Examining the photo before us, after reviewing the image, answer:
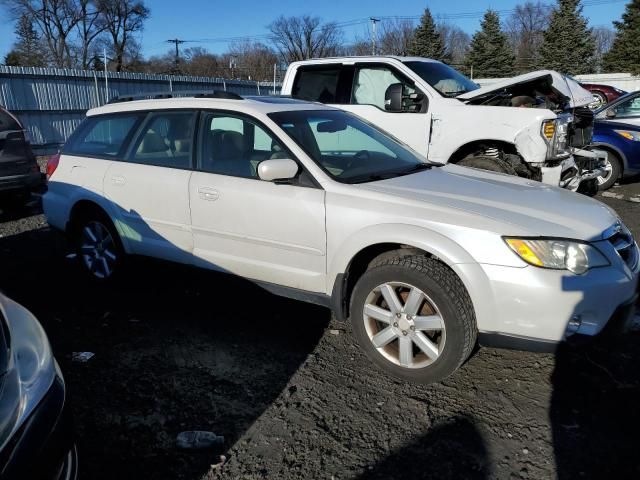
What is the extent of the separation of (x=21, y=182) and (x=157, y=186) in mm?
3964

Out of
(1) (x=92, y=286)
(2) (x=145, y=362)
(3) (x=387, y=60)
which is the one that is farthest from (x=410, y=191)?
(3) (x=387, y=60)

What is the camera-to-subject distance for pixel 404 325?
307 centimetres

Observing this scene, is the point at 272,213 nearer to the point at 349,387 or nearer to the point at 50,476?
the point at 349,387

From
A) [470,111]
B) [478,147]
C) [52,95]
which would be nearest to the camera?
[470,111]

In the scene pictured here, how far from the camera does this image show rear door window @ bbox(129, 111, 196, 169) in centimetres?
404

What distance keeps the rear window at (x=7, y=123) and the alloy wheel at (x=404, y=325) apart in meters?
6.01

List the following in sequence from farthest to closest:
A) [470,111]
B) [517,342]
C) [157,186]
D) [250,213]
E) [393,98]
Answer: [393,98] → [470,111] → [157,186] → [250,213] → [517,342]

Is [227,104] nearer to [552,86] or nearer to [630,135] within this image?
[552,86]

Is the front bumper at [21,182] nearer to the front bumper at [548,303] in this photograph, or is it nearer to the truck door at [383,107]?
the truck door at [383,107]

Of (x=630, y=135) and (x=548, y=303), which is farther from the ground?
(x=630, y=135)

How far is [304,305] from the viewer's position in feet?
14.2

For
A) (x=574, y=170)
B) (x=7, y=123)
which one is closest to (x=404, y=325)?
(x=574, y=170)

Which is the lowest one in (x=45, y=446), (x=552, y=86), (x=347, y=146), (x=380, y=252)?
(x=45, y=446)

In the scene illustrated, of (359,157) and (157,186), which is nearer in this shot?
(359,157)
